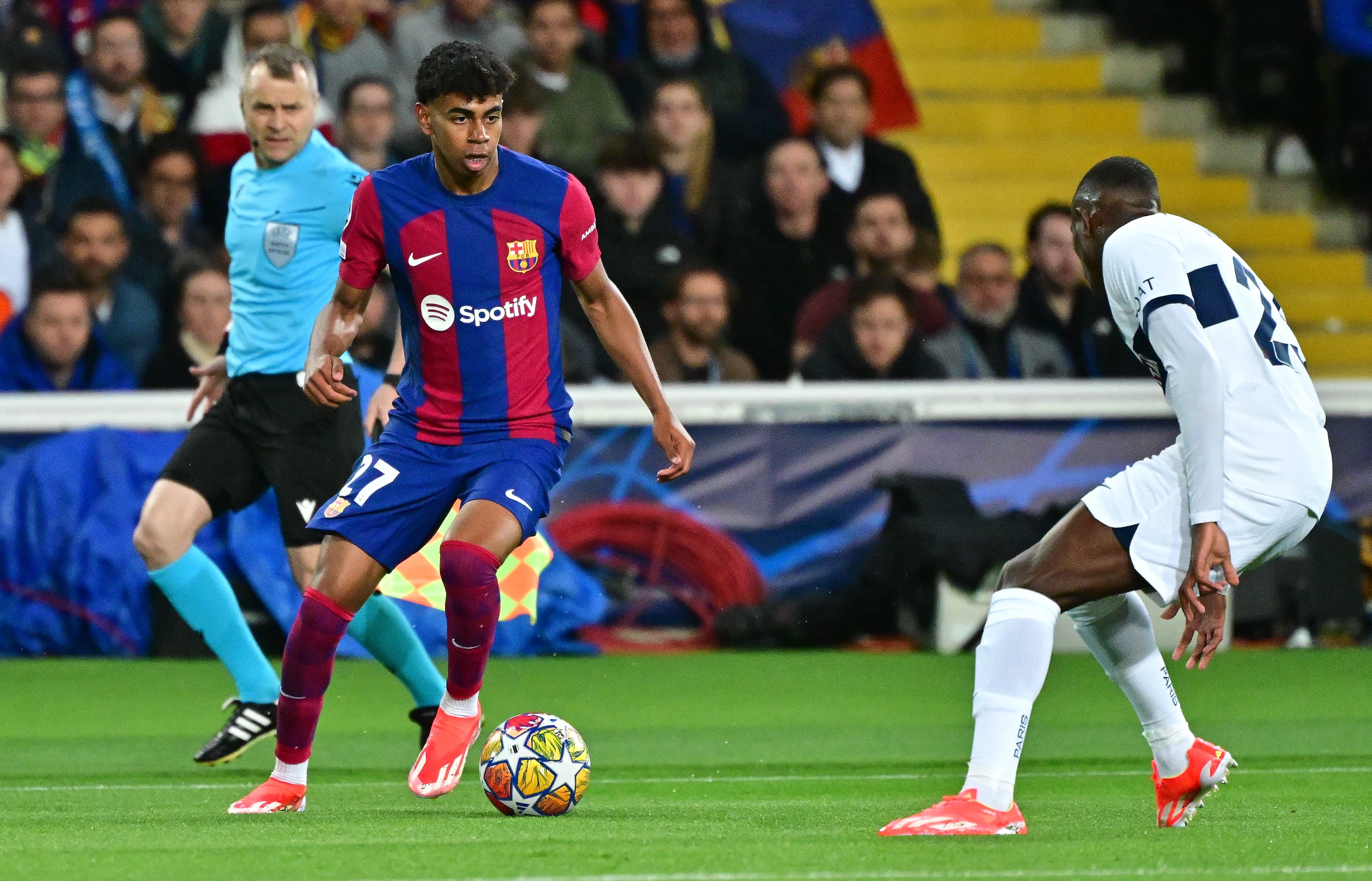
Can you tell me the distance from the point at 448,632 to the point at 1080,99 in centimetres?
1049

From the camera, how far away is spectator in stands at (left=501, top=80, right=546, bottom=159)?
37.4 ft

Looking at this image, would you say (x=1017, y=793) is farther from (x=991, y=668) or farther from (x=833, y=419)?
(x=833, y=419)

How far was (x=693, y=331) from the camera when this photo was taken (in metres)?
10.7

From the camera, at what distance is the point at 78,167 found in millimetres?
11523

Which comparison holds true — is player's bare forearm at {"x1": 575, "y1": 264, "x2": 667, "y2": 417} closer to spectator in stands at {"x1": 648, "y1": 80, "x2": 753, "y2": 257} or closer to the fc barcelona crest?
the fc barcelona crest

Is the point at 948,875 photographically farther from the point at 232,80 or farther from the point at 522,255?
the point at 232,80

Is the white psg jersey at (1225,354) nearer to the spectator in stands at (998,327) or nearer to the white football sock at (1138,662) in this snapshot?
the white football sock at (1138,662)

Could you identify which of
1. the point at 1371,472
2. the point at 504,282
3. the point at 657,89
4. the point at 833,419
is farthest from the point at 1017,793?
the point at 657,89

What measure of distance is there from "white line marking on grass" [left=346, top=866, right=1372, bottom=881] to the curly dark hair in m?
2.07

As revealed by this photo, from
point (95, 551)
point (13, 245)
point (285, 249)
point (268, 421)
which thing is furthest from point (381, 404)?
point (13, 245)

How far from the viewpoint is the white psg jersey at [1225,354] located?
4480mm

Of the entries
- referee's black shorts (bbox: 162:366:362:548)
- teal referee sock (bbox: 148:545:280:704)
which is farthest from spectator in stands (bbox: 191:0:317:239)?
teal referee sock (bbox: 148:545:280:704)

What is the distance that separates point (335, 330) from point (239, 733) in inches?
68.6

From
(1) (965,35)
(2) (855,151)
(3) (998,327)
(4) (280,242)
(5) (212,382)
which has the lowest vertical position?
(3) (998,327)
